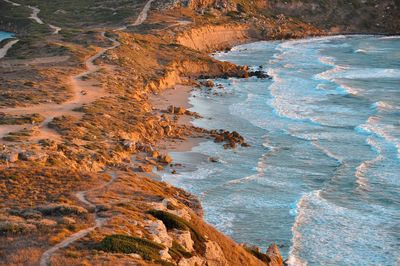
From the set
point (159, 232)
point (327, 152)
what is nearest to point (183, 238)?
point (159, 232)

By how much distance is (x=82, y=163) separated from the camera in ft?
123

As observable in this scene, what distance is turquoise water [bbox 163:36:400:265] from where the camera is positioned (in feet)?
110

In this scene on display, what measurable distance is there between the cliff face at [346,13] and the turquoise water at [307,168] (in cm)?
6071

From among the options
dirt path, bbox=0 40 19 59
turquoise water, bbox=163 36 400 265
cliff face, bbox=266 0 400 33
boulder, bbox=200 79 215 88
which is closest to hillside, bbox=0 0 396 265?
dirt path, bbox=0 40 19 59

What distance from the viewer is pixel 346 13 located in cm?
15000

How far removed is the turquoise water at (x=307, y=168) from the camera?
3359cm

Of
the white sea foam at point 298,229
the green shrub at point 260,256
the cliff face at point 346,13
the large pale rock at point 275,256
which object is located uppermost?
the green shrub at point 260,256

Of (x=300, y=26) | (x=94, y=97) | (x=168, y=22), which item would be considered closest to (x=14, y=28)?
(x=168, y=22)

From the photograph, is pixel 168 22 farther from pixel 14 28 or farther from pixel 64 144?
pixel 64 144

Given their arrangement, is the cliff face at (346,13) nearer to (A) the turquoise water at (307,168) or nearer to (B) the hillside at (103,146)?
(B) the hillside at (103,146)

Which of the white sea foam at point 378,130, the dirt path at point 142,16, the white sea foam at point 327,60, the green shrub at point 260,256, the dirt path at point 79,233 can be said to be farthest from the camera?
the dirt path at point 142,16

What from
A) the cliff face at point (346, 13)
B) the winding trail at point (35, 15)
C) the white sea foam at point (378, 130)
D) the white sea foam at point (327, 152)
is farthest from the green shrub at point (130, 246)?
the cliff face at point (346, 13)

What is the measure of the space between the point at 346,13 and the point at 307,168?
4388 inches

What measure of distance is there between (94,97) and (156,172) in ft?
51.3
